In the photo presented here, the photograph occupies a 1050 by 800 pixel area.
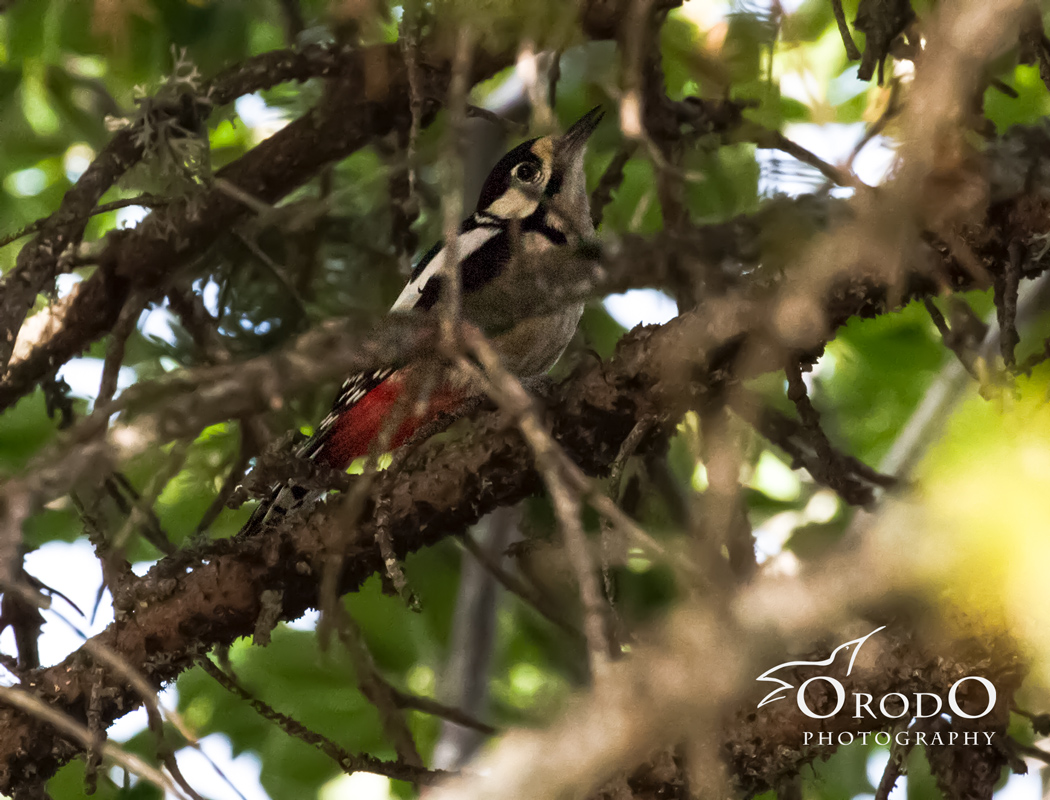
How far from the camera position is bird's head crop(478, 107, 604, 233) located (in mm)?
3834

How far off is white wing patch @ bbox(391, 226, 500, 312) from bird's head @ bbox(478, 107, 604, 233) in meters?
0.17

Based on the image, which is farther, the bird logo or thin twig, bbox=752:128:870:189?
the bird logo

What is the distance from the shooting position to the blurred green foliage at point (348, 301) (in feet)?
10.7

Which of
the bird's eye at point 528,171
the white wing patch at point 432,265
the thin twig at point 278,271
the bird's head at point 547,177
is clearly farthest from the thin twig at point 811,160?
the bird's eye at point 528,171

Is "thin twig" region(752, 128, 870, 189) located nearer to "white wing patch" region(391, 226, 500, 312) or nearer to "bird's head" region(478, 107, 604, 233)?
"white wing patch" region(391, 226, 500, 312)

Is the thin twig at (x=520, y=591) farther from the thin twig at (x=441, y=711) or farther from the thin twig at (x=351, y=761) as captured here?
the thin twig at (x=351, y=761)

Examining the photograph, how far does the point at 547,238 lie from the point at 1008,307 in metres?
1.94

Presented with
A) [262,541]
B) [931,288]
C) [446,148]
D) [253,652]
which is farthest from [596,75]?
[253,652]

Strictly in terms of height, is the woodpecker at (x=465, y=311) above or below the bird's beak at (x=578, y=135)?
below

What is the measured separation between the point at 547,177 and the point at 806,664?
243cm

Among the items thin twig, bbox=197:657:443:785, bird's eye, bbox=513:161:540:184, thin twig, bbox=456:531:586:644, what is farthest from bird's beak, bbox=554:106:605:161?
thin twig, bbox=197:657:443:785

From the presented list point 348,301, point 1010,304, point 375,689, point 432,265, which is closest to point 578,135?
point 432,265

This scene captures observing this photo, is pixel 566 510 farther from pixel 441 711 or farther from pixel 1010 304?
pixel 441 711

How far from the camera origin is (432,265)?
324 centimetres
